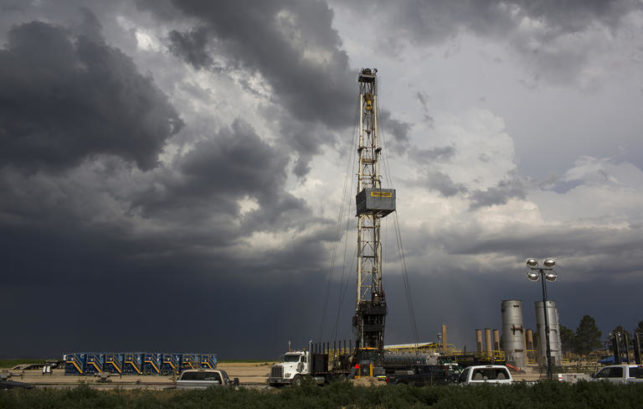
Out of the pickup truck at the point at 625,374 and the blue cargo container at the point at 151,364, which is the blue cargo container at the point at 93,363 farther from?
the pickup truck at the point at 625,374

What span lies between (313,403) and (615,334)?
36.7 meters

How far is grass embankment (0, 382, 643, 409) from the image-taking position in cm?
1891

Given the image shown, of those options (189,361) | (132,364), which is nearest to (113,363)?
(132,364)

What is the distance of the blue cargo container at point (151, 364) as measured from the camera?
192 ft

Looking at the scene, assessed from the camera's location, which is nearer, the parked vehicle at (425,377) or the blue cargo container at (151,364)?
the parked vehicle at (425,377)

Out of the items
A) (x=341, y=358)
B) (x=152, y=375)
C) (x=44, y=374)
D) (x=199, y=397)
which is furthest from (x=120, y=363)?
(x=199, y=397)

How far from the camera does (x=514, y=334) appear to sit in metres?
62.3

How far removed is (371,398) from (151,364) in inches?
1735

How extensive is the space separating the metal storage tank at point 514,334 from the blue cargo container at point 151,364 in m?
40.1

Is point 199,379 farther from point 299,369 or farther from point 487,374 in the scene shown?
point 299,369

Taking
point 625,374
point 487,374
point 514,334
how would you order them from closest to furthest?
point 487,374
point 625,374
point 514,334

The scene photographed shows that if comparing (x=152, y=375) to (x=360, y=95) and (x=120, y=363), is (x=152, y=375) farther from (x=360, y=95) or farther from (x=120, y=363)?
(x=360, y=95)

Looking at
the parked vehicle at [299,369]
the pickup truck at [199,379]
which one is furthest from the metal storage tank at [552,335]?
the pickup truck at [199,379]

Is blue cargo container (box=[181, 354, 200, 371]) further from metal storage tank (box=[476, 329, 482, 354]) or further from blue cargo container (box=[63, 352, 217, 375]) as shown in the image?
metal storage tank (box=[476, 329, 482, 354])
